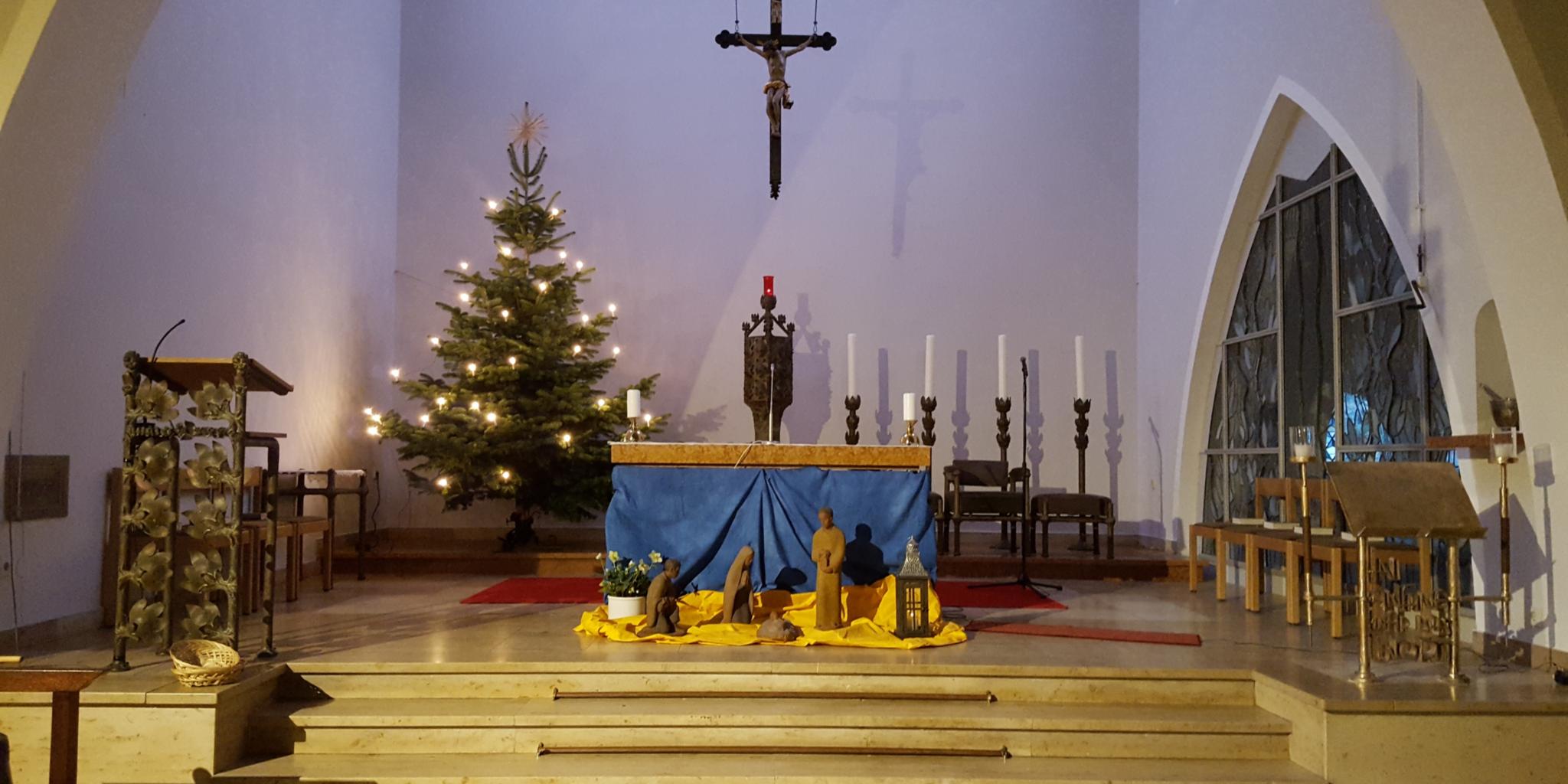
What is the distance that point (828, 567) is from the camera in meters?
5.89

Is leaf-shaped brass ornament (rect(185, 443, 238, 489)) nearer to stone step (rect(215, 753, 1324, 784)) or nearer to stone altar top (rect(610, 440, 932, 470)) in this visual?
stone step (rect(215, 753, 1324, 784))

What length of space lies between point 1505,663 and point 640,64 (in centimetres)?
808

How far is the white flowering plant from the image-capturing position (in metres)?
6.12

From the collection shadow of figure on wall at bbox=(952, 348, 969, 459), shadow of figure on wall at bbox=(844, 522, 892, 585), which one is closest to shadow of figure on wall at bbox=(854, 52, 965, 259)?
shadow of figure on wall at bbox=(952, 348, 969, 459)

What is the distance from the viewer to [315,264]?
29.0 ft

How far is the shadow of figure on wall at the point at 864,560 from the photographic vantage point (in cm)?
626

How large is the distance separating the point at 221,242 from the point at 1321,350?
6.95 m

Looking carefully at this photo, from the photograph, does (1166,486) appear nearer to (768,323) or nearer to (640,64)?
(768,323)

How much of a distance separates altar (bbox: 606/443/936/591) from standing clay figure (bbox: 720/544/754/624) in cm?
24

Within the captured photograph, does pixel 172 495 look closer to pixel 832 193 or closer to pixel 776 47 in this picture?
pixel 776 47

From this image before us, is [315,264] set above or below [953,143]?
below

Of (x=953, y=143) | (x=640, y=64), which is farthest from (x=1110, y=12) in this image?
(x=640, y=64)

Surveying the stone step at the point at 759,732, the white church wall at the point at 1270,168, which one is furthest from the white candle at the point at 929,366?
the stone step at the point at 759,732

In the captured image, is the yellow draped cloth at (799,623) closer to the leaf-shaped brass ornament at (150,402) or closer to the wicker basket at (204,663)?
the wicker basket at (204,663)
